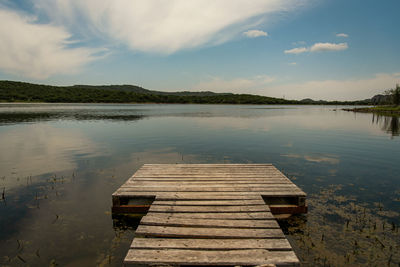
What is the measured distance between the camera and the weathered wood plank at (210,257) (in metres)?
4.58

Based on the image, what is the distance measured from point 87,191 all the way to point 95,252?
494 centimetres

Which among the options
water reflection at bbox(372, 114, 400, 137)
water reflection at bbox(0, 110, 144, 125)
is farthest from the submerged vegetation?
water reflection at bbox(0, 110, 144, 125)

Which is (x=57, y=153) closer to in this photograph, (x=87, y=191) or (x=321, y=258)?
(x=87, y=191)

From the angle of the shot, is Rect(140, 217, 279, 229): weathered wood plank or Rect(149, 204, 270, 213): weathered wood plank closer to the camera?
Rect(140, 217, 279, 229): weathered wood plank

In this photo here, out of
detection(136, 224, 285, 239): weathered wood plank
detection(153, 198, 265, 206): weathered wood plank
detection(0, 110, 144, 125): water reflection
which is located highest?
detection(0, 110, 144, 125): water reflection

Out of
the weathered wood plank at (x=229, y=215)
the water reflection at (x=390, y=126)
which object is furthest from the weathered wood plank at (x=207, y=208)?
the water reflection at (x=390, y=126)

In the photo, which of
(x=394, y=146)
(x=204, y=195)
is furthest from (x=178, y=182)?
(x=394, y=146)

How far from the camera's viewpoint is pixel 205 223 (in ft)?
19.6

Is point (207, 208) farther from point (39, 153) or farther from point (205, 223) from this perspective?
point (39, 153)

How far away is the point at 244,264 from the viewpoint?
4555 mm

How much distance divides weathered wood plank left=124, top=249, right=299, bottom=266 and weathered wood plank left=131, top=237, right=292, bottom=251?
11 cm

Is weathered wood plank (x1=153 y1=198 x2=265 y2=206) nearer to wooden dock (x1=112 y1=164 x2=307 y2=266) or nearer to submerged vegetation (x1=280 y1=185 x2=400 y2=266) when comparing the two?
wooden dock (x1=112 y1=164 x2=307 y2=266)

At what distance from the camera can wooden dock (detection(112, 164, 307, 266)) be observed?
187 inches

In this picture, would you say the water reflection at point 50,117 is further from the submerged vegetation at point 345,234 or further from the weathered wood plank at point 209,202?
the submerged vegetation at point 345,234
